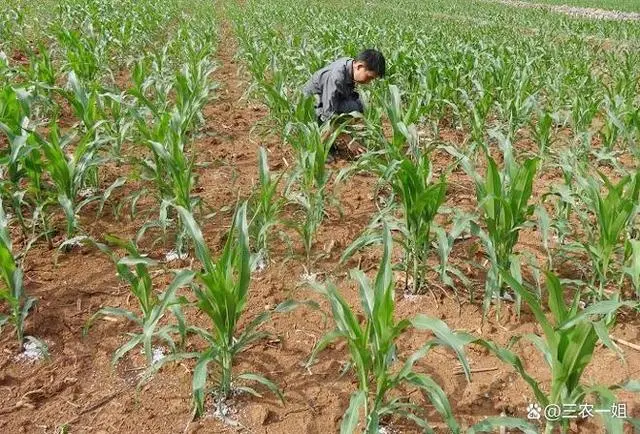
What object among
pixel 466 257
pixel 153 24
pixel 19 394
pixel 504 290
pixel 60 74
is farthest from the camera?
pixel 153 24

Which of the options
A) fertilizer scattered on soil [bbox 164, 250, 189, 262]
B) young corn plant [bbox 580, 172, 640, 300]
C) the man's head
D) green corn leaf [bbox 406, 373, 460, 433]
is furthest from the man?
green corn leaf [bbox 406, 373, 460, 433]

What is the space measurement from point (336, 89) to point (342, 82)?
77 millimetres

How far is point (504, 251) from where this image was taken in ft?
7.41

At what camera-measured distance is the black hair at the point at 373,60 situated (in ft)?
12.3

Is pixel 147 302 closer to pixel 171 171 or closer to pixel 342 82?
pixel 171 171

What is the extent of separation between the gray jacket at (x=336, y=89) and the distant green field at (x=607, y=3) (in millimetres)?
25700

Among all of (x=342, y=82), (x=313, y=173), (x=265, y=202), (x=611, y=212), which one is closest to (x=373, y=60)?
(x=342, y=82)

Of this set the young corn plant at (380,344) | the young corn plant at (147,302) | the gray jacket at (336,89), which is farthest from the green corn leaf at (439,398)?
the gray jacket at (336,89)

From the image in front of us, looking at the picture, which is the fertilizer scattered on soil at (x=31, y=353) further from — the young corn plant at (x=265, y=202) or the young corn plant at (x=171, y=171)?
the young corn plant at (x=265, y=202)

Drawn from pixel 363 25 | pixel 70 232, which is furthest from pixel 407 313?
pixel 363 25

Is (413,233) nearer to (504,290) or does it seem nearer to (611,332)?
(504,290)

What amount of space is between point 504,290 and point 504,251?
26 centimetres

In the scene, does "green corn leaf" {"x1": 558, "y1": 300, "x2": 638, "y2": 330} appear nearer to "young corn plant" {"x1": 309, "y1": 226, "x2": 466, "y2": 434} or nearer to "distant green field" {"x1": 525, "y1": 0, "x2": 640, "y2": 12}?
"young corn plant" {"x1": 309, "y1": 226, "x2": 466, "y2": 434}

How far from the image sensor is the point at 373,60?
3.75 m
